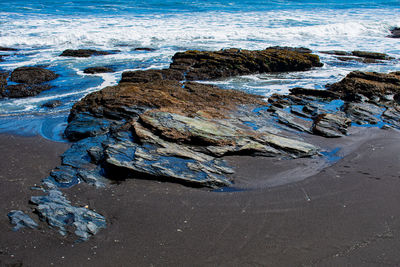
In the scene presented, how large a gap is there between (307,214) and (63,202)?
3.73 m

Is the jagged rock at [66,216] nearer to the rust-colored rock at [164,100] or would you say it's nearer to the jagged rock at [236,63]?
the rust-colored rock at [164,100]

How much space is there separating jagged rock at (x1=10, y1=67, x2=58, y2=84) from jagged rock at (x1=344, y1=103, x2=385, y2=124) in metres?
10.8

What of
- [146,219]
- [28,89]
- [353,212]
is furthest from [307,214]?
[28,89]

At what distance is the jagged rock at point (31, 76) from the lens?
12.3 metres

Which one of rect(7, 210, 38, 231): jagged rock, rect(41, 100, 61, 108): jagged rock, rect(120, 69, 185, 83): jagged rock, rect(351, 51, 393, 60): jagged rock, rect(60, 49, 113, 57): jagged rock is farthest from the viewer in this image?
rect(351, 51, 393, 60): jagged rock

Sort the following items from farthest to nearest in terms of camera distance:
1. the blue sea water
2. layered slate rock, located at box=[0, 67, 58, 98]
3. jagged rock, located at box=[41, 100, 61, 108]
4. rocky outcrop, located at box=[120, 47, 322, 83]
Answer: rocky outcrop, located at box=[120, 47, 322, 83]
the blue sea water
layered slate rock, located at box=[0, 67, 58, 98]
jagged rock, located at box=[41, 100, 61, 108]

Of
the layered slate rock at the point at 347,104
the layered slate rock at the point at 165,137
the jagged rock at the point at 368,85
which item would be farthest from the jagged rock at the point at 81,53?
the jagged rock at the point at 368,85

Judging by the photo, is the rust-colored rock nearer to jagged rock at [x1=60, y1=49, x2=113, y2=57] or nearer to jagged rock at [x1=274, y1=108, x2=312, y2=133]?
jagged rock at [x1=274, y1=108, x2=312, y2=133]

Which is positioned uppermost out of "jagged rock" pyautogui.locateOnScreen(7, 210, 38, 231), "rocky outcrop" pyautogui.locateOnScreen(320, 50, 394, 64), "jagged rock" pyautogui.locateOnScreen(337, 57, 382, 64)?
"rocky outcrop" pyautogui.locateOnScreen(320, 50, 394, 64)

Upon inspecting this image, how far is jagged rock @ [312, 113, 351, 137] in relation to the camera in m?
8.03

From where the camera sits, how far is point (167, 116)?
7246 mm

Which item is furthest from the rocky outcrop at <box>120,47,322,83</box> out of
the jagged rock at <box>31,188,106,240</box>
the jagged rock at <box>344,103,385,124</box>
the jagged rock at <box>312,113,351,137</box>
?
the jagged rock at <box>31,188,106,240</box>

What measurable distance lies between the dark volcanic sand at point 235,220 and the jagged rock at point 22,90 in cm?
498

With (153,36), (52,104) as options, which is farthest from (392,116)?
(153,36)
